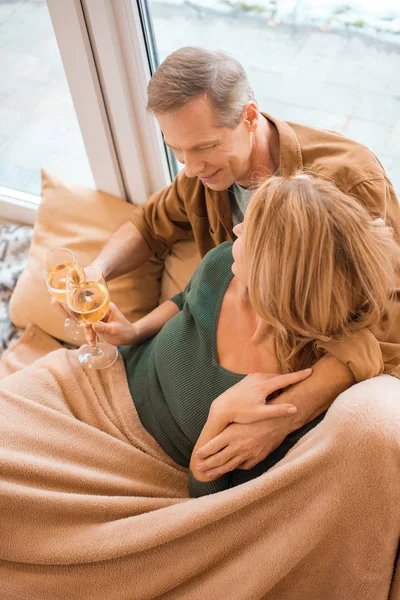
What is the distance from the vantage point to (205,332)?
57.2 inches

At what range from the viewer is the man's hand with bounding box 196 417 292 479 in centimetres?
131

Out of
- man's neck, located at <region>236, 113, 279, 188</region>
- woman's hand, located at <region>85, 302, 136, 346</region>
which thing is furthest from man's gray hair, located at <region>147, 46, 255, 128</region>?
woman's hand, located at <region>85, 302, 136, 346</region>

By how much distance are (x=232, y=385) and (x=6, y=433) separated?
1.68ft

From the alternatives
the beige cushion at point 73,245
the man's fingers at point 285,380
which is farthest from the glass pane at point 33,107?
the man's fingers at point 285,380

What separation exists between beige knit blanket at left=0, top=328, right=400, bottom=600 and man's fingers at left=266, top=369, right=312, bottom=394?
117 millimetres

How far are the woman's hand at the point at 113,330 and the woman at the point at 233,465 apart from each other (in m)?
0.15

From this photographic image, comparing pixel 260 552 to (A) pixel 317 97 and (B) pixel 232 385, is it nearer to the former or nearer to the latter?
(B) pixel 232 385

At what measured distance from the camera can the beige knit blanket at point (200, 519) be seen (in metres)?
1.14

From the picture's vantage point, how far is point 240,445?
1.32 meters

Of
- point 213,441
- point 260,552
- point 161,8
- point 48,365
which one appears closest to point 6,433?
point 48,365

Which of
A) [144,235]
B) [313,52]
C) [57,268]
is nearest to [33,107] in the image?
Answer: [144,235]

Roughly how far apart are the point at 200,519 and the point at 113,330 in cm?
59

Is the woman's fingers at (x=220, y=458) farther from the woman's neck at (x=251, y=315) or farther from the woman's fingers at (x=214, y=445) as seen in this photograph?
the woman's neck at (x=251, y=315)

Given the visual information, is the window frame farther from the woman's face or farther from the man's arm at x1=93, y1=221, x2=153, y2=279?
the woman's face
